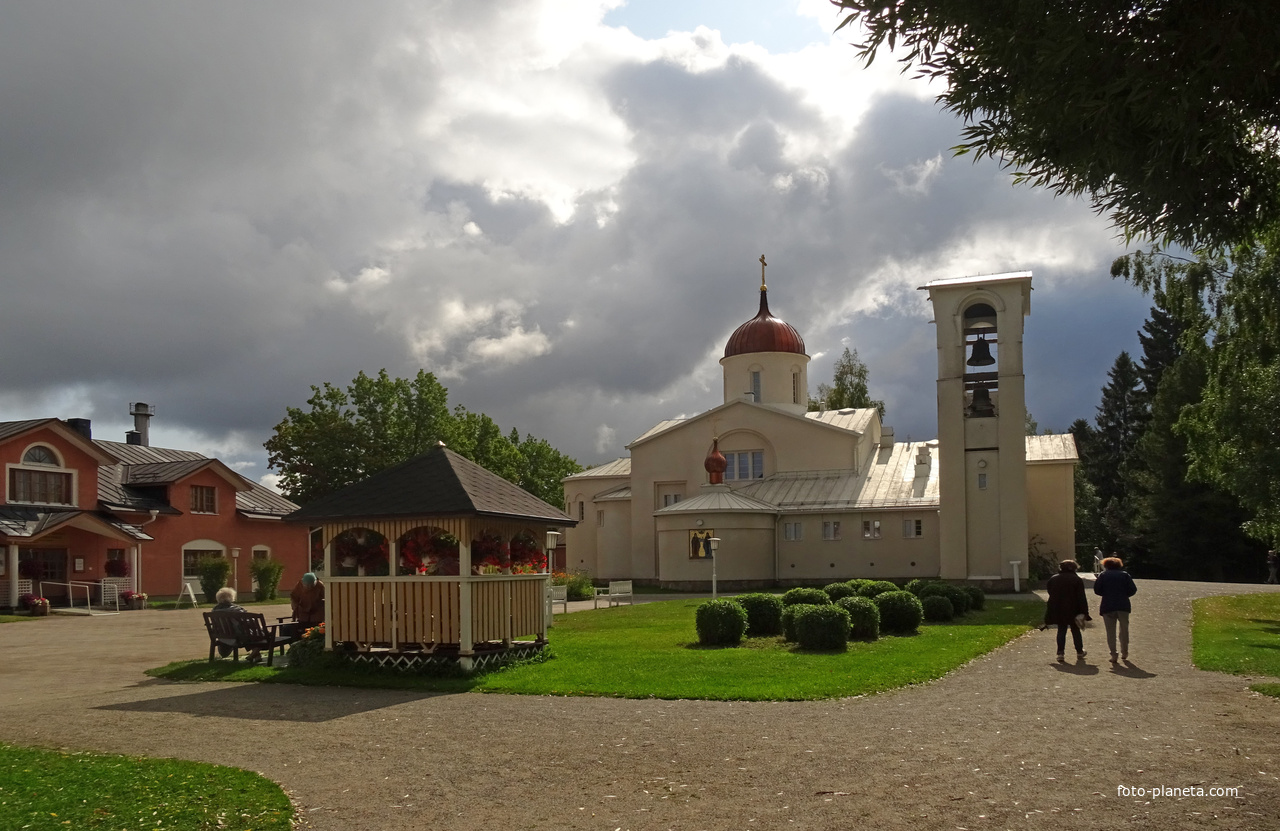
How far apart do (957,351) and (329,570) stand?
25.6 metres

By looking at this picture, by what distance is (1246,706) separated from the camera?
11.5 m

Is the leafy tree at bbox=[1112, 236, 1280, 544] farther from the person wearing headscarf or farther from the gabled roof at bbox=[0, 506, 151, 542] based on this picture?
the gabled roof at bbox=[0, 506, 151, 542]

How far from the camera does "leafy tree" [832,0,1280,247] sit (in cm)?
795

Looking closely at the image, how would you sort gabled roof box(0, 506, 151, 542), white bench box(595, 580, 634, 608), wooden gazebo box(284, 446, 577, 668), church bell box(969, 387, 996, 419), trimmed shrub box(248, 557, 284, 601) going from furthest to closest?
trimmed shrub box(248, 557, 284, 601)
church bell box(969, 387, 996, 419)
gabled roof box(0, 506, 151, 542)
white bench box(595, 580, 634, 608)
wooden gazebo box(284, 446, 577, 668)

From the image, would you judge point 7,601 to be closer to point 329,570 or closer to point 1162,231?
point 329,570

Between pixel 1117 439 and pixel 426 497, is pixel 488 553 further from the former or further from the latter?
pixel 1117 439

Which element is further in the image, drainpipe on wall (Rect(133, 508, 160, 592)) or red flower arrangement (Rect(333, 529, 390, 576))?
drainpipe on wall (Rect(133, 508, 160, 592))

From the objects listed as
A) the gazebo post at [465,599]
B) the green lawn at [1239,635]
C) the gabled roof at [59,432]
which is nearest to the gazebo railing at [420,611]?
the gazebo post at [465,599]

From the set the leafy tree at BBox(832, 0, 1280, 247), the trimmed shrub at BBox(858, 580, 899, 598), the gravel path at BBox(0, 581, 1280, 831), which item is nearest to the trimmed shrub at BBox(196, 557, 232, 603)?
the gravel path at BBox(0, 581, 1280, 831)

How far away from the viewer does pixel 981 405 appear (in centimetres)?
3578

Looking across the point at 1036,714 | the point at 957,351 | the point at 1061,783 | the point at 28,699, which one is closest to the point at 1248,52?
the point at 1061,783

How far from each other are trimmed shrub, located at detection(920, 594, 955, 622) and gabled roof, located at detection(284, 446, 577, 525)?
10158 mm

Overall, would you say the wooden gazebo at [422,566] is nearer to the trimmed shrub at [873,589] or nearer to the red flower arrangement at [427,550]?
the red flower arrangement at [427,550]

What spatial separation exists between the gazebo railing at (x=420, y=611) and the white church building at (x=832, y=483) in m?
23.2
